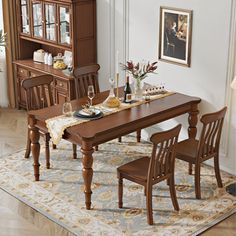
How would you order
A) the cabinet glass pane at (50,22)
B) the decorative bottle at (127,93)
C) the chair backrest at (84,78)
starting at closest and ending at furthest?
1. the decorative bottle at (127,93)
2. the chair backrest at (84,78)
3. the cabinet glass pane at (50,22)

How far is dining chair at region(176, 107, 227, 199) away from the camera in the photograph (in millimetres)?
6301

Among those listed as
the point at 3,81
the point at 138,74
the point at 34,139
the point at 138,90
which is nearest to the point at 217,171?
the point at 138,90

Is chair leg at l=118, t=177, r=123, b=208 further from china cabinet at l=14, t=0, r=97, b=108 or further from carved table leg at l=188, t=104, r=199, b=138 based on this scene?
china cabinet at l=14, t=0, r=97, b=108

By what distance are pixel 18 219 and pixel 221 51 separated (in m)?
3.10

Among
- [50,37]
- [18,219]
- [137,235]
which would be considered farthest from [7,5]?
[137,235]

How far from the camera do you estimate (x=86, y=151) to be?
5.99m

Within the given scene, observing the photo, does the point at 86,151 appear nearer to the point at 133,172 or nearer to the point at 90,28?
the point at 133,172

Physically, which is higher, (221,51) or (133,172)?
(221,51)

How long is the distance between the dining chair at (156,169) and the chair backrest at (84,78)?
6.24ft

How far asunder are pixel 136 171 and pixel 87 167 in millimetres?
532

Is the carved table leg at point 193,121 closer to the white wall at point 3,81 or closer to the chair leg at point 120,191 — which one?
the chair leg at point 120,191

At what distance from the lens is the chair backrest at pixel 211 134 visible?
20.4 feet

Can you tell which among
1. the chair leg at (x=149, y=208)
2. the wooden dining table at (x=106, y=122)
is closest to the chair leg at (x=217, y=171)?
the wooden dining table at (x=106, y=122)

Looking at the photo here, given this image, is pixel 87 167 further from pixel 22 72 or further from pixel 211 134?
pixel 22 72
